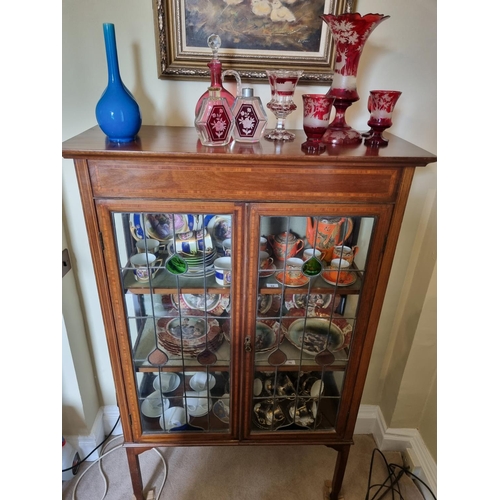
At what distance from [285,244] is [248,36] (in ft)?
2.15

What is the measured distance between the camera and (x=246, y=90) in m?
0.94

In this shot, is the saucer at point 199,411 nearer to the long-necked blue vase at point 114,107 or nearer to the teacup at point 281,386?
the teacup at point 281,386

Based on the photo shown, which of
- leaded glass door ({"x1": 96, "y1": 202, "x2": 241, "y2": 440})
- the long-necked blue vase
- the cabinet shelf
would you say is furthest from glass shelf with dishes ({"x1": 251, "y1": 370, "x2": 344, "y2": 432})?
the long-necked blue vase

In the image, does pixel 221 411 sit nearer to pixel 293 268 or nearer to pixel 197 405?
pixel 197 405

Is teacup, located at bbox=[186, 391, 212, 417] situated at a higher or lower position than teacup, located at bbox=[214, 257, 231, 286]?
lower

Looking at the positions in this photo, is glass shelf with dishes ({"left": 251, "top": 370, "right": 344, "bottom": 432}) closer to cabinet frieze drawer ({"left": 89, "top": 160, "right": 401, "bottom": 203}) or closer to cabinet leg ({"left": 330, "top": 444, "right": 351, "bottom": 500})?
cabinet leg ({"left": 330, "top": 444, "right": 351, "bottom": 500})

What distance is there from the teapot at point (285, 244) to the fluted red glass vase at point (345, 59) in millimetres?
293

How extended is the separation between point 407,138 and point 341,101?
1.31 ft

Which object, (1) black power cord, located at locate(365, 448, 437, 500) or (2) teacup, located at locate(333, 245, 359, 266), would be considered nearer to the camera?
(2) teacup, located at locate(333, 245, 359, 266)

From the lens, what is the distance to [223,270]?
108 centimetres

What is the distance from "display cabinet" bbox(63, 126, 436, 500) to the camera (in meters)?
0.93

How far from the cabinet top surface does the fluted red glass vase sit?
53 mm

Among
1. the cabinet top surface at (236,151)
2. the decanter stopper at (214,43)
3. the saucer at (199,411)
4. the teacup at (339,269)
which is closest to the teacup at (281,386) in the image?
the saucer at (199,411)

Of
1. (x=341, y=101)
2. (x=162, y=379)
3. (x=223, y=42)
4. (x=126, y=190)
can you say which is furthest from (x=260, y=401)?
(x=223, y=42)
